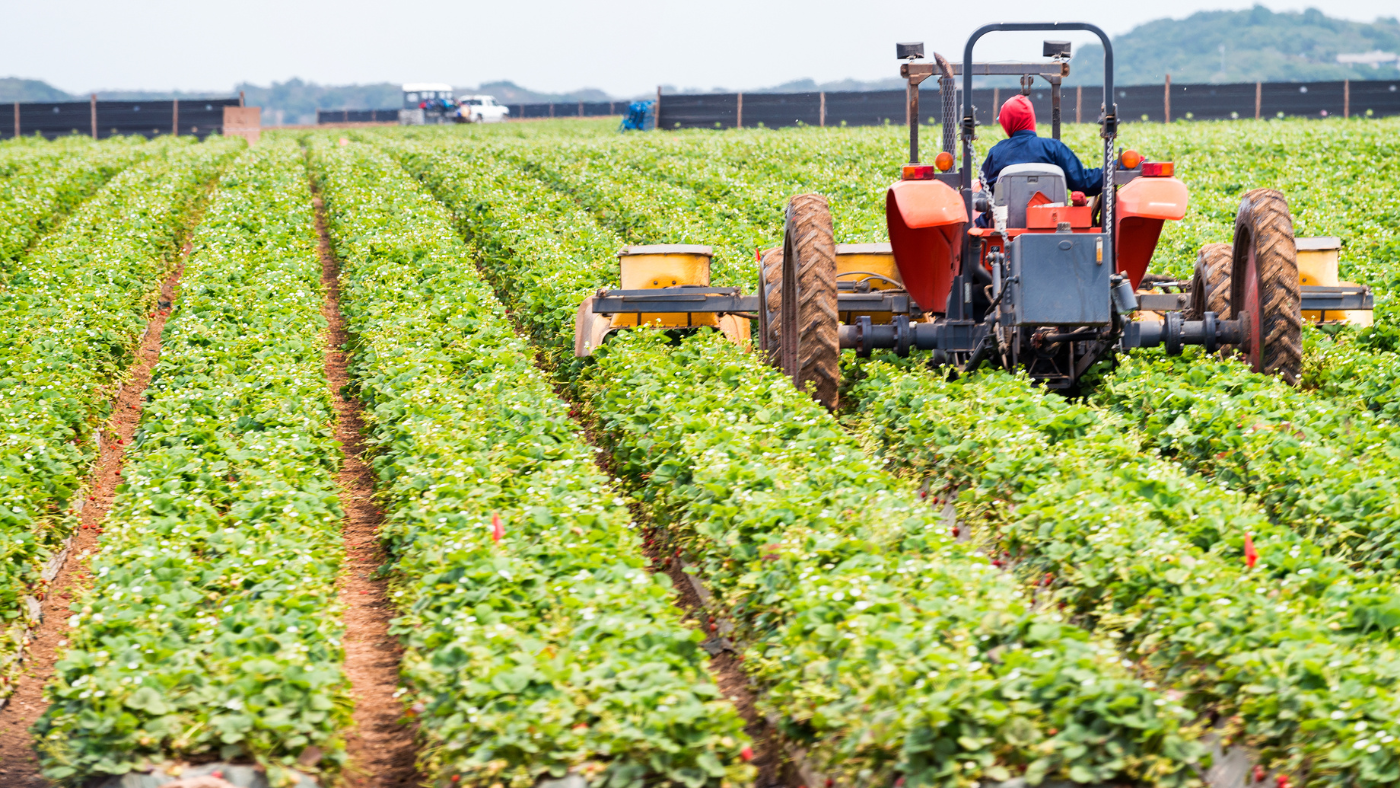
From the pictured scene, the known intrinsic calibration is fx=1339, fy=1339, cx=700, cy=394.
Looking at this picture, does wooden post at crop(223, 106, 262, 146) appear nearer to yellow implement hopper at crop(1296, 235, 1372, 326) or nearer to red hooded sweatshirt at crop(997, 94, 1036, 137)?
red hooded sweatshirt at crop(997, 94, 1036, 137)

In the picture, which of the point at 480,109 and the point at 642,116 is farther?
the point at 480,109

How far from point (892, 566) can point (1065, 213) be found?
3.38 meters

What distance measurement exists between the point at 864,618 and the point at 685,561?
6.48ft

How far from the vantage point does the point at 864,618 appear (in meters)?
4.59

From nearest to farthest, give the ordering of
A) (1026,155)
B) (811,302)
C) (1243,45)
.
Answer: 1. (811,302)
2. (1026,155)
3. (1243,45)

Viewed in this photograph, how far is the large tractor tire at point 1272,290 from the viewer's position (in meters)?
7.83

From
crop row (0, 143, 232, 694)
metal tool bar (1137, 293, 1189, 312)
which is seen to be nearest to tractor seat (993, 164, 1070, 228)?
metal tool bar (1137, 293, 1189, 312)

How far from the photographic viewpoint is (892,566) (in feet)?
17.1

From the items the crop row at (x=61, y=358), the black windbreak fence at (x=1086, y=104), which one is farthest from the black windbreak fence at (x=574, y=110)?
the crop row at (x=61, y=358)

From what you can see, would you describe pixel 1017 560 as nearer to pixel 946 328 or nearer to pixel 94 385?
pixel 946 328

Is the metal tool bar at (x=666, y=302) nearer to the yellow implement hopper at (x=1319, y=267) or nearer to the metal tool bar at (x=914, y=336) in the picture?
the metal tool bar at (x=914, y=336)

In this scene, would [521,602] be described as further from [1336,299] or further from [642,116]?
[642,116]

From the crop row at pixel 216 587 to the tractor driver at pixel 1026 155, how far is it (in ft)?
14.5

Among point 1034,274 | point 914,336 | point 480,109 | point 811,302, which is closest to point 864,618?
point 1034,274
